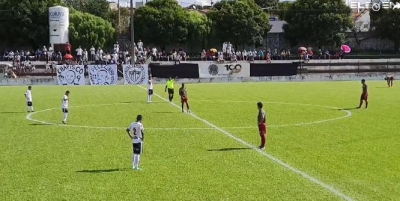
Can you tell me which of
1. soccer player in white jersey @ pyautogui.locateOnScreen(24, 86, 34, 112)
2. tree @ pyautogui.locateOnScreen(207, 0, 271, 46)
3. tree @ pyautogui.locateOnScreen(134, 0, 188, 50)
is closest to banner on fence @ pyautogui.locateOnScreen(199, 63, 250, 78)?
tree @ pyautogui.locateOnScreen(134, 0, 188, 50)

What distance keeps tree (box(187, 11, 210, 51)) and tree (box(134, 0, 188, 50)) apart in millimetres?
1521

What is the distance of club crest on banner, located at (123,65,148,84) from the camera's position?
61.7 m

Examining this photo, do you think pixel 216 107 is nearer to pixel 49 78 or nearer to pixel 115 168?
pixel 115 168

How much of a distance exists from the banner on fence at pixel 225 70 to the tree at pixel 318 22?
3604 centimetres

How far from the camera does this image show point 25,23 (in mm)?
91562

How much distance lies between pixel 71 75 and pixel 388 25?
2306 inches

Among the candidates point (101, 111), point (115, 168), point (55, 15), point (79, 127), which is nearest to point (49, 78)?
point (55, 15)

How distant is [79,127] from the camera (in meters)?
26.0

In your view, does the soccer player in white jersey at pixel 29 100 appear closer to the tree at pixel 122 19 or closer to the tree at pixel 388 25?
the tree at pixel 122 19

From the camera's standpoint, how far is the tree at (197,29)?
9806 centimetres

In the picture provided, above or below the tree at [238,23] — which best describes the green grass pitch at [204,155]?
below

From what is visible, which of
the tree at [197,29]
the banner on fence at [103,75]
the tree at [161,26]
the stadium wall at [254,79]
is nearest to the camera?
the banner on fence at [103,75]

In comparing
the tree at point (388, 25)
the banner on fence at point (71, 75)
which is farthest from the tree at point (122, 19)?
the banner on fence at point (71, 75)

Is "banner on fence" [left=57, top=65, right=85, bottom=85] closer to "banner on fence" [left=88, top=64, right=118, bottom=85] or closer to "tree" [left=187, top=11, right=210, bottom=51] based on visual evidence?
"banner on fence" [left=88, top=64, right=118, bottom=85]
